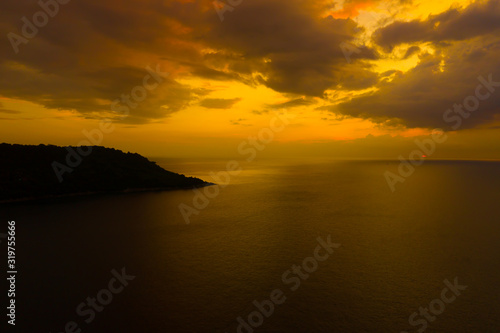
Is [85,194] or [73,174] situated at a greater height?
[73,174]

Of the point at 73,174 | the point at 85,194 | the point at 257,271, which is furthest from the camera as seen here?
the point at 73,174

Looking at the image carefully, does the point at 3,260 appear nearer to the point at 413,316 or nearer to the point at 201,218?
the point at 201,218

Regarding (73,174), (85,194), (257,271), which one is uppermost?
(73,174)

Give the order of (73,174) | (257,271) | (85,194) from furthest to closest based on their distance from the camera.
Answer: (73,174) → (85,194) → (257,271)

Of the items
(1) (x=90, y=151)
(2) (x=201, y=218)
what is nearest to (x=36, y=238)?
(2) (x=201, y=218)

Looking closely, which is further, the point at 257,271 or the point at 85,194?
the point at 85,194

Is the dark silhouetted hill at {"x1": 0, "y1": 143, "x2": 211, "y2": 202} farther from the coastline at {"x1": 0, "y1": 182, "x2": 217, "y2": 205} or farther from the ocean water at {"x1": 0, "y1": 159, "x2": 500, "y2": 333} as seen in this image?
the ocean water at {"x1": 0, "y1": 159, "x2": 500, "y2": 333}

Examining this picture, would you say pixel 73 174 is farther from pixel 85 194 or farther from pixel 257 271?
pixel 257 271

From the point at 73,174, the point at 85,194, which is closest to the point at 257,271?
the point at 85,194
